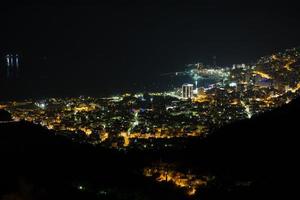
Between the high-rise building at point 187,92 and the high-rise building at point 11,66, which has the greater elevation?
the high-rise building at point 11,66

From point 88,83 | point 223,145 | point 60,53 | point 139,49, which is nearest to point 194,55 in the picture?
point 139,49

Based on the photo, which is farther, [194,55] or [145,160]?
[194,55]

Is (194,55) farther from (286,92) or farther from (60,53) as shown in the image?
(286,92)

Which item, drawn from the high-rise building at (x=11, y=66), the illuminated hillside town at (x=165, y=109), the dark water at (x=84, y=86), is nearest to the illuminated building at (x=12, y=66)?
the high-rise building at (x=11, y=66)

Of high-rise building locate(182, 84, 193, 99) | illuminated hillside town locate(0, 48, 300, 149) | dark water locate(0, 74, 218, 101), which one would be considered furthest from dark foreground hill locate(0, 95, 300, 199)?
dark water locate(0, 74, 218, 101)

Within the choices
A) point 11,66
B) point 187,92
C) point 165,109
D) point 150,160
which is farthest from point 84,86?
point 150,160

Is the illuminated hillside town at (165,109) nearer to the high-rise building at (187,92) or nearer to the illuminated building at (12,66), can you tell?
the high-rise building at (187,92)
